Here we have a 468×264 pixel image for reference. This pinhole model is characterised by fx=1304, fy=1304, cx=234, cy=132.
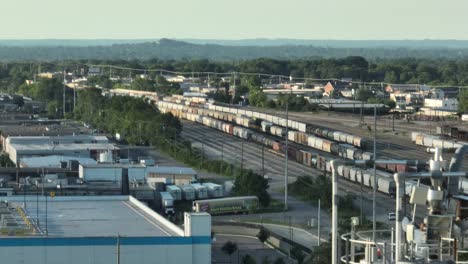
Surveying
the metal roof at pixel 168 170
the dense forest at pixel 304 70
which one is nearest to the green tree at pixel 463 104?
the dense forest at pixel 304 70

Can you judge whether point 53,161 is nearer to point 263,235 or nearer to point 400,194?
point 263,235

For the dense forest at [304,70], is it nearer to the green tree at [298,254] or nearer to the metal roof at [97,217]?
the metal roof at [97,217]

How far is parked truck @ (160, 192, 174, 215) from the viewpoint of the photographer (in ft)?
71.9

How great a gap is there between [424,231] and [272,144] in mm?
31864

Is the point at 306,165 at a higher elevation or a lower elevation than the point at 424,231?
lower

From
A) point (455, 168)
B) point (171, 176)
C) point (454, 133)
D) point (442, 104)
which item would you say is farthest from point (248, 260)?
point (442, 104)

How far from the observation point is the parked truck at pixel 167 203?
21.9 metres

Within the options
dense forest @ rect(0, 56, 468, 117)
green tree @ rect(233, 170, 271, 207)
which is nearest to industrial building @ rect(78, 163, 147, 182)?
green tree @ rect(233, 170, 271, 207)

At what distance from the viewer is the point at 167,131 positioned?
37.2 meters

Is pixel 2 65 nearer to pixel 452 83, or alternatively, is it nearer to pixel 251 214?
pixel 452 83

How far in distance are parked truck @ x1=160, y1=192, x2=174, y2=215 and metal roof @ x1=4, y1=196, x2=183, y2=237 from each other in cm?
346

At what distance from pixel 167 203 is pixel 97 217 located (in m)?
6.01

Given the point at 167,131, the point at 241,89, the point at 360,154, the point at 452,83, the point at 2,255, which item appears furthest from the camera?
the point at 452,83

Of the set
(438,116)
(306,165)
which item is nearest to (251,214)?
(306,165)
